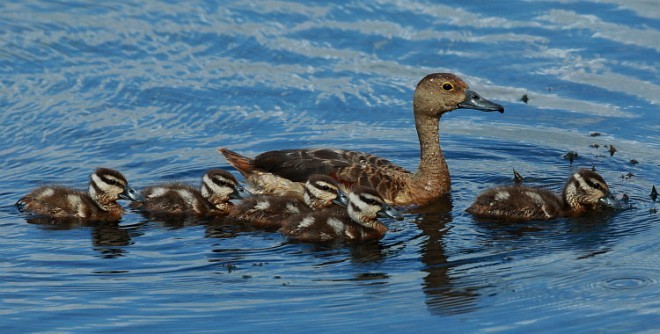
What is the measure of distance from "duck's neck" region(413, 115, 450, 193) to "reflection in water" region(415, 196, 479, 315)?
58 centimetres

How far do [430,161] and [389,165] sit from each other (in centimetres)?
50

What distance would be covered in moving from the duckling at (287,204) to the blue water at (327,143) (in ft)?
0.91

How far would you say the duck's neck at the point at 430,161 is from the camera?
1285 cm

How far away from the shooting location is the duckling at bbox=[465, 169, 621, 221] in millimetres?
11586

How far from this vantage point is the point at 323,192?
11961 mm

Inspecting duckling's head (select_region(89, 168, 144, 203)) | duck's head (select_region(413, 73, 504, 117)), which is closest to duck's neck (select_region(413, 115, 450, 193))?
duck's head (select_region(413, 73, 504, 117))

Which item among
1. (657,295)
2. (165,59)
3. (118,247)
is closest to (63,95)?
(165,59)

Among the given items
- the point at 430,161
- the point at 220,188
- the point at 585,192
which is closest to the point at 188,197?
the point at 220,188

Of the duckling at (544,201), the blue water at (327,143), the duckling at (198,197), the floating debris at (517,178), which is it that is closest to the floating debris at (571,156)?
the blue water at (327,143)

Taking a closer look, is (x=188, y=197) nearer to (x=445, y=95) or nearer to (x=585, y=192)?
(x=445, y=95)

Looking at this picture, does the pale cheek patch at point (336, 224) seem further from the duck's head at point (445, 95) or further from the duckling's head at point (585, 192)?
the duck's head at point (445, 95)

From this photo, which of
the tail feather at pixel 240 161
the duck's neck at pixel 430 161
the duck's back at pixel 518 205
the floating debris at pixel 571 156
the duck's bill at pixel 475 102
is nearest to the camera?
the duck's back at pixel 518 205

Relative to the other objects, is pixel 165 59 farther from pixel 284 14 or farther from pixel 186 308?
pixel 186 308

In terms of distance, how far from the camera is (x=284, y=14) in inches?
707
